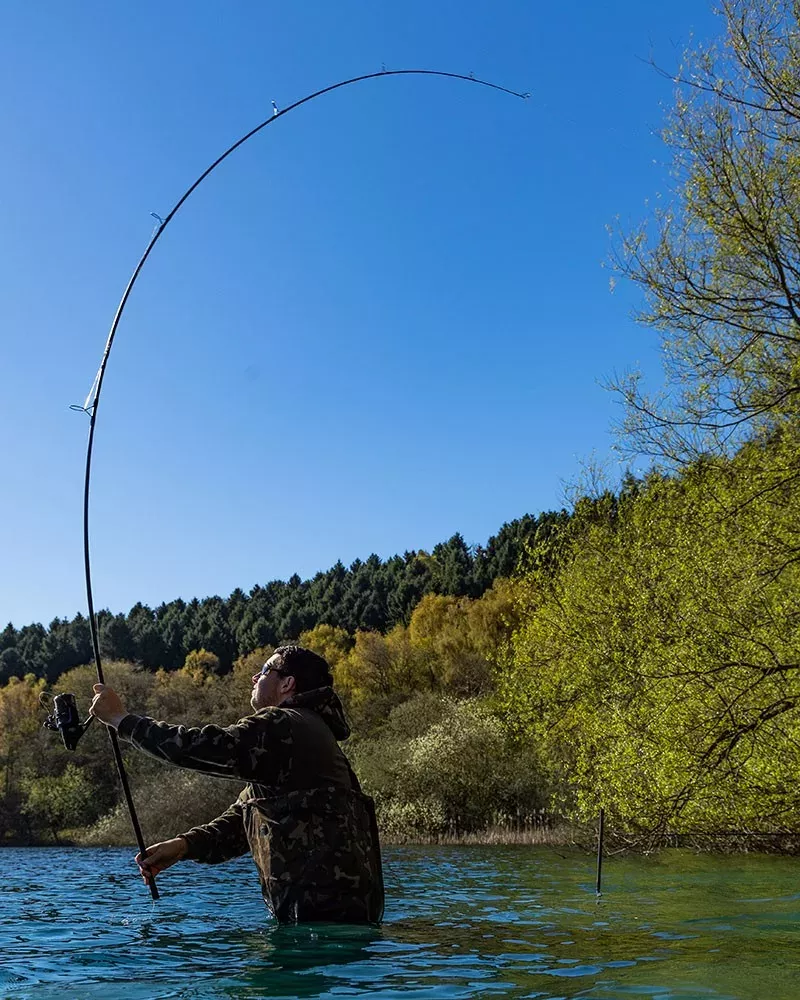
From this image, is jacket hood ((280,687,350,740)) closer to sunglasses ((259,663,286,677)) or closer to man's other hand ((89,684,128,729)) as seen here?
sunglasses ((259,663,286,677))

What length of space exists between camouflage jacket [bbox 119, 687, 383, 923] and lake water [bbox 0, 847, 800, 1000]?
0.72 ft

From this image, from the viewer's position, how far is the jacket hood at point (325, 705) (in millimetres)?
6852

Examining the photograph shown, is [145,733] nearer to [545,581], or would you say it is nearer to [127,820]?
[545,581]

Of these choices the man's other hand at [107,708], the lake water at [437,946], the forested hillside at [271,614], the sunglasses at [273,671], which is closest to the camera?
the lake water at [437,946]

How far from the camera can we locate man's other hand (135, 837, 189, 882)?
22.7 ft

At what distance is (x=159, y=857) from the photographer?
6.98 metres

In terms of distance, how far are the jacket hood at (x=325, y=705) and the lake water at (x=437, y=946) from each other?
4.23 ft

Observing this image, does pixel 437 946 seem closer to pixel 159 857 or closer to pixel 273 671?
pixel 159 857

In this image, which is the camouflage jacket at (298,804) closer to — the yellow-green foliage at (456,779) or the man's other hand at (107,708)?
the man's other hand at (107,708)

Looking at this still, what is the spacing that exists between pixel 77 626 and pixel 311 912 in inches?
5713

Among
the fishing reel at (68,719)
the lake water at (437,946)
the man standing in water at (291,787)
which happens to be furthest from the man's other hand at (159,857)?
the fishing reel at (68,719)

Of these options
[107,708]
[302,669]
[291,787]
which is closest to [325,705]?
[302,669]

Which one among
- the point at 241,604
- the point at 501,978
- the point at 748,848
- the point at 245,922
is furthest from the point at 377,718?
the point at 241,604

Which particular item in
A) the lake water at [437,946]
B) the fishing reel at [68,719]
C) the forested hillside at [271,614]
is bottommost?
the lake water at [437,946]
